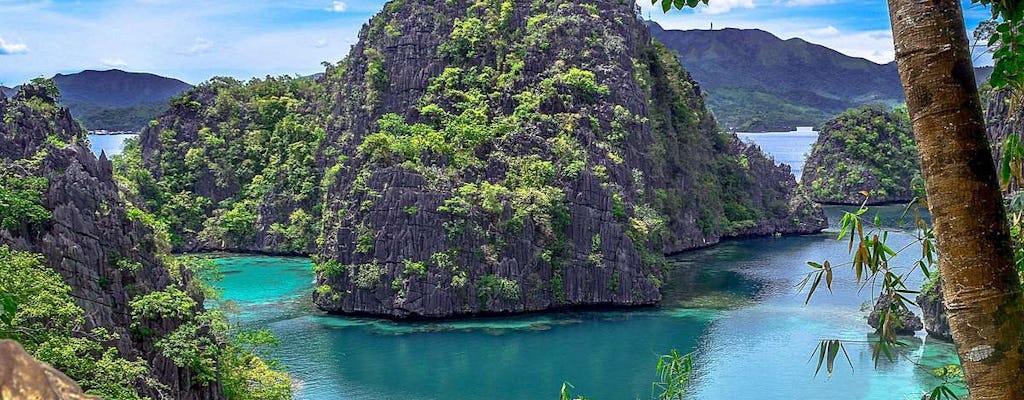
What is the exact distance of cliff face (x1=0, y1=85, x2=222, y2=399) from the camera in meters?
19.3

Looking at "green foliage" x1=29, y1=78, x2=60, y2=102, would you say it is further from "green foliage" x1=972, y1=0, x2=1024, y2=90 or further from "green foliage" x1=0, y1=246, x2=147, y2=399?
"green foliage" x1=972, y1=0, x2=1024, y2=90

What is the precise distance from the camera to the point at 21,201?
64.0 ft

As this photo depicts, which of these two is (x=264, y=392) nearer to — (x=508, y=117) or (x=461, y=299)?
(x=461, y=299)

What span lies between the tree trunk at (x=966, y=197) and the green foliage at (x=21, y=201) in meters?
19.5

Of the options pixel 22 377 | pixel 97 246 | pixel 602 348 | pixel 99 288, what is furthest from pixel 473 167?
pixel 22 377

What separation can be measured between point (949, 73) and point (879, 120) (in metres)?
86.7

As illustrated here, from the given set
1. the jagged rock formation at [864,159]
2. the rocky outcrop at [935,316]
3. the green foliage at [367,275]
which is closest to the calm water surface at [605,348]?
the rocky outcrop at [935,316]

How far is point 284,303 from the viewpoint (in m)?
42.2

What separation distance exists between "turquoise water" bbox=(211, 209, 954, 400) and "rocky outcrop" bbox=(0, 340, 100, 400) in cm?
2648

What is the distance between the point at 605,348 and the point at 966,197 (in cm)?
3155

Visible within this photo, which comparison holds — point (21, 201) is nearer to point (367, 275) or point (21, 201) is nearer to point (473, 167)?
point (367, 275)

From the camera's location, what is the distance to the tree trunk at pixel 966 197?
3391 millimetres

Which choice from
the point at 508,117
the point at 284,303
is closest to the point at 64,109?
the point at 284,303

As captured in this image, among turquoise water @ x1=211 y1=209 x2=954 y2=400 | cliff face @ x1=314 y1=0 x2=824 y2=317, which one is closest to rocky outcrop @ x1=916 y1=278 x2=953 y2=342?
turquoise water @ x1=211 y1=209 x2=954 y2=400
